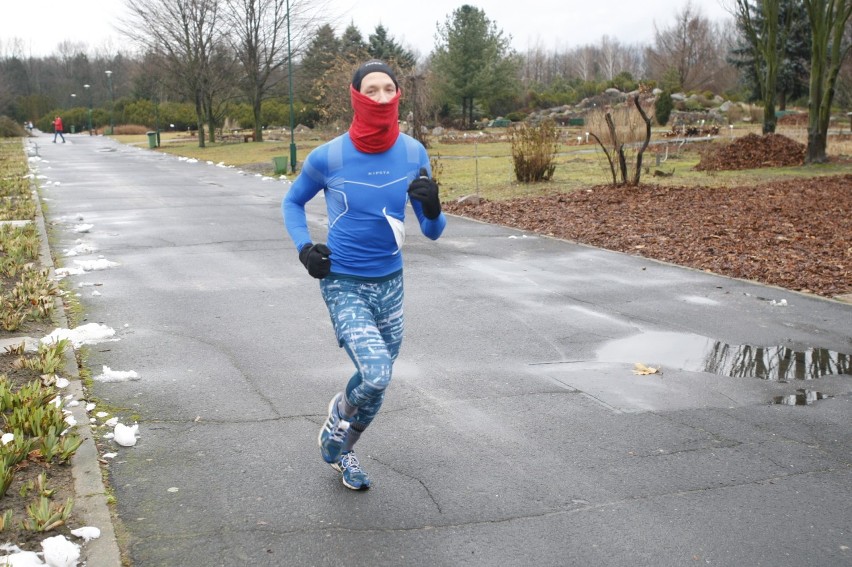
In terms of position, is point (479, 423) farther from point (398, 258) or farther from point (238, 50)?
point (238, 50)

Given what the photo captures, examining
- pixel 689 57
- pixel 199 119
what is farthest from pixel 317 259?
pixel 689 57

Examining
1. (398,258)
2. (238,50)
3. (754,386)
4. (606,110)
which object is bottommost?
(754,386)

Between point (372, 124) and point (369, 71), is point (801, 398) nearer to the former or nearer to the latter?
point (372, 124)

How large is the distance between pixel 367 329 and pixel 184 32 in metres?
46.7

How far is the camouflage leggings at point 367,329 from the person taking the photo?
4.04 m

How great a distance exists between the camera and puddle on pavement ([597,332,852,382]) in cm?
656

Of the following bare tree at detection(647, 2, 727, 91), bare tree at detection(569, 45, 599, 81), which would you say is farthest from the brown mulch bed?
bare tree at detection(569, 45, 599, 81)

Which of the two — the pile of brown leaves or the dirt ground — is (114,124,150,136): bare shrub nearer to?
the pile of brown leaves

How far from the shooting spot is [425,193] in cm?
408

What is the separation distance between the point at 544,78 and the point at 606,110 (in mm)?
106277

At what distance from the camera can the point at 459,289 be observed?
967 cm

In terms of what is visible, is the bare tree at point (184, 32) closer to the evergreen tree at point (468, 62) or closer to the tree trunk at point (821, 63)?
the evergreen tree at point (468, 62)

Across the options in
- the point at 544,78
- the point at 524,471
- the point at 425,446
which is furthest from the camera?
the point at 544,78

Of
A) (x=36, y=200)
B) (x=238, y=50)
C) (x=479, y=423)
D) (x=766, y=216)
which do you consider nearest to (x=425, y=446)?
(x=479, y=423)
